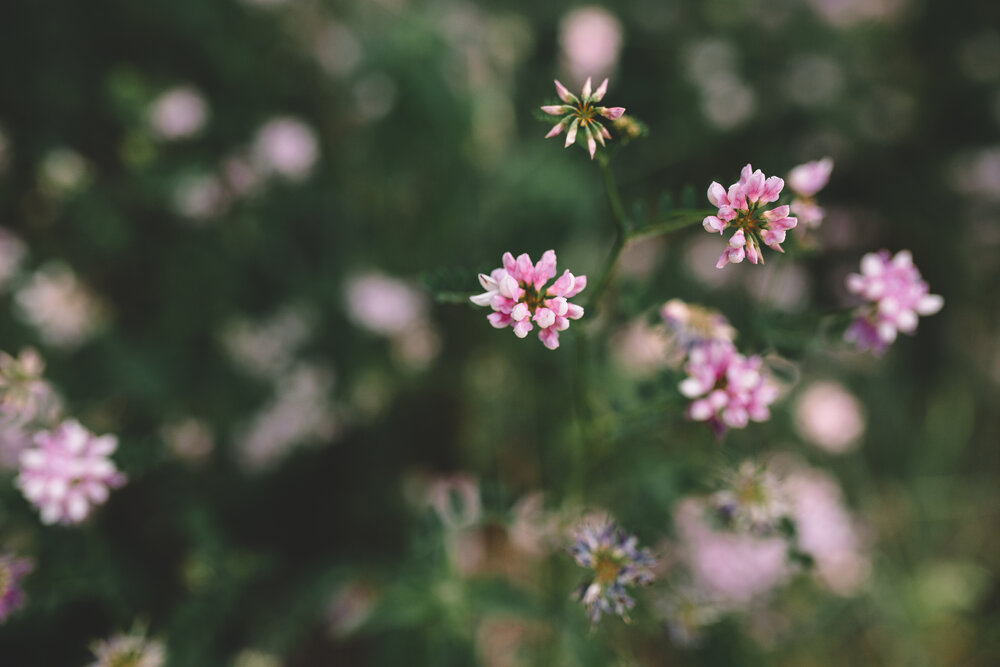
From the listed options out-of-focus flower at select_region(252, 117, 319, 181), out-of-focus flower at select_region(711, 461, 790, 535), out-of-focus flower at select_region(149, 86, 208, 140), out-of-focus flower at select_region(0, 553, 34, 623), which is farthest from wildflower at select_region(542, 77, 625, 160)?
out-of-focus flower at select_region(149, 86, 208, 140)

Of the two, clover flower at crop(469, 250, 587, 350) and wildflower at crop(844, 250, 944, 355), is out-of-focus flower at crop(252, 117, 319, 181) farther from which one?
wildflower at crop(844, 250, 944, 355)

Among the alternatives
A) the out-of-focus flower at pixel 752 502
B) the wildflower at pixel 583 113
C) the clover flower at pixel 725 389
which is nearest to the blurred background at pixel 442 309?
the out-of-focus flower at pixel 752 502

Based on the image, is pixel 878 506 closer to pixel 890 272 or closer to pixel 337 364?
pixel 890 272

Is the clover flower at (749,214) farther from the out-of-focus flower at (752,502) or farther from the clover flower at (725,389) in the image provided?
the out-of-focus flower at (752,502)

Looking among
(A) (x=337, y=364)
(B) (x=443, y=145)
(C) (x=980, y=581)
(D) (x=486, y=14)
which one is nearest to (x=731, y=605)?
(C) (x=980, y=581)

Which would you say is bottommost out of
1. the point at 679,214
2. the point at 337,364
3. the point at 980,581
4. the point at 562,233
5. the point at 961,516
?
the point at 679,214

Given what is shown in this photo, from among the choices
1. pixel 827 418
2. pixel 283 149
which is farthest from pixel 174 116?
pixel 827 418
